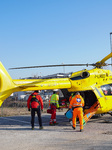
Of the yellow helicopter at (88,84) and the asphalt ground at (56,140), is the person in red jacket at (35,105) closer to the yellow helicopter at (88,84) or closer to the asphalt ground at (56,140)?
the yellow helicopter at (88,84)

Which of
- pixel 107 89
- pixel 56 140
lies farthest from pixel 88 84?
pixel 56 140

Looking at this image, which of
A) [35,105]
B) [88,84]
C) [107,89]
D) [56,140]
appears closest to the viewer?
[56,140]

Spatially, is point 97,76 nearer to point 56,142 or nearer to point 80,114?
point 80,114

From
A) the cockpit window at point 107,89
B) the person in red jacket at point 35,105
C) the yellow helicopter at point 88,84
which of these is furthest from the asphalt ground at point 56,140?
the cockpit window at point 107,89

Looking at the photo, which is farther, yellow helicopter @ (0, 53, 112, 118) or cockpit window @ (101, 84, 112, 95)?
cockpit window @ (101, 84, 112, 95)

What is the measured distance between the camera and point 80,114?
966 cm

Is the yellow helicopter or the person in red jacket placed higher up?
the yellow helicopter

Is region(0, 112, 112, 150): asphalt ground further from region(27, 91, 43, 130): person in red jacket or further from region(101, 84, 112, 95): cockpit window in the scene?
region(101, 84, 112, 95): cockpit window

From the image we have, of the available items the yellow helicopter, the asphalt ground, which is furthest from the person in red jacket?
the asphalt ground

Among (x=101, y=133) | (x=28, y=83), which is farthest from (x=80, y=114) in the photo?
(x=28, y=83)

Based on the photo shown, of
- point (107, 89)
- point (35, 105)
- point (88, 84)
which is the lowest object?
point (35, 105)

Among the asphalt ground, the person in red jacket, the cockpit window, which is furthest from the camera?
the cockpit window

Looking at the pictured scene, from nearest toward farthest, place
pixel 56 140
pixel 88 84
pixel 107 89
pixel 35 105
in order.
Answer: pixel 56 140, pixel 35 105, pixel 88 84, pixel 107 89

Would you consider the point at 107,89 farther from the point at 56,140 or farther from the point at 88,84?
the point at 56,140
